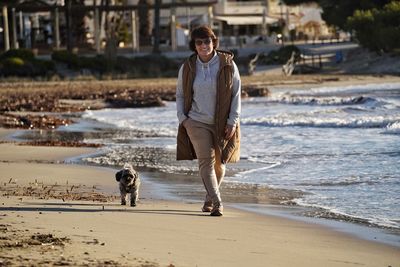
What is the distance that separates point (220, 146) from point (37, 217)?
6.11 ft

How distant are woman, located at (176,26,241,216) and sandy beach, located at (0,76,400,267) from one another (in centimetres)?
66

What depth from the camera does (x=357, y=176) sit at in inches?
571

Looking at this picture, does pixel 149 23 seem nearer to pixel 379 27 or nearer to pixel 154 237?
pixel 379 27

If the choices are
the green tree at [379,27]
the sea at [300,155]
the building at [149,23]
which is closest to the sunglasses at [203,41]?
the sea at [300,155]

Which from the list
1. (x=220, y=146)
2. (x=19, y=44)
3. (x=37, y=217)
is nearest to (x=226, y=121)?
(x=220, y=146)

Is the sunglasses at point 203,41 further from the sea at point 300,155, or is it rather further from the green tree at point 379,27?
the green tree at point 379,27

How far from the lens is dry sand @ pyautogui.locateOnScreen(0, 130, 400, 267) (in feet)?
24.9

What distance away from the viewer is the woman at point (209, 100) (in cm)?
1005

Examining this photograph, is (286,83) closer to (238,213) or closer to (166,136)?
(166,136)

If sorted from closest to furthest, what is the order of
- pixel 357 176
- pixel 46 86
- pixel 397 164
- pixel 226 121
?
pixel 226 121, pixel 357 176, pixel 397 164, pixel 46 86

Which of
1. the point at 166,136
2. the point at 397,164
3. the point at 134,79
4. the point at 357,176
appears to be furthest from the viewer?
the point at 134,79

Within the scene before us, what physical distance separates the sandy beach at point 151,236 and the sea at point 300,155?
3.90 ft

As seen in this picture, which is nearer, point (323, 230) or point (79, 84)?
point (323, 230)

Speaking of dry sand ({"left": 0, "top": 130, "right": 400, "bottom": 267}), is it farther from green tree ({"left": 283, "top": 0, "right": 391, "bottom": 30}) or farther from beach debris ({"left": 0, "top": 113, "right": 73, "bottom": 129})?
green tree ({"left": 283, "top": 0, "right": 391, "bottom": 30})
